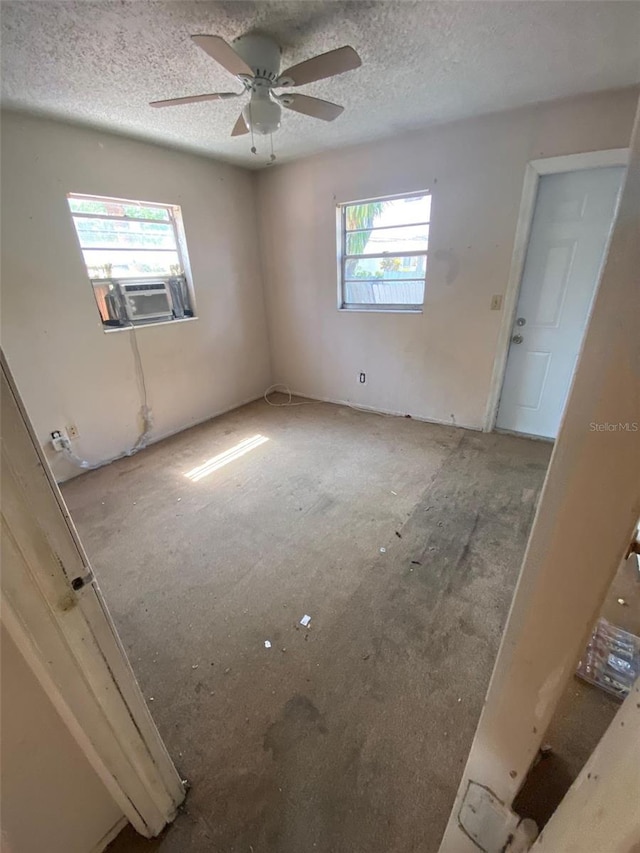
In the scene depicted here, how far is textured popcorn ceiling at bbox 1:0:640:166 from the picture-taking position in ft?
4.77

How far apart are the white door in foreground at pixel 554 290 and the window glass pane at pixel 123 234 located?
3121 mm

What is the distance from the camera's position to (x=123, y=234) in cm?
294

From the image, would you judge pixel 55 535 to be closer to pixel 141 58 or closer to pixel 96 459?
pixel 141 58

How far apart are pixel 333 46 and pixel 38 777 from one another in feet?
9.52

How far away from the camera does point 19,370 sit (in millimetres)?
2473

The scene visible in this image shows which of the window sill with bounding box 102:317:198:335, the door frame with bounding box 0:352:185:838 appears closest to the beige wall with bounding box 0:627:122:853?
the door frame with bounding box 0:352:185:838

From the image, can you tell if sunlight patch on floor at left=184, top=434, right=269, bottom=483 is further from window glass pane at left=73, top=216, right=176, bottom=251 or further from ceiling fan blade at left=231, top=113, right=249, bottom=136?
ceiling fan blade at left=231, top=113, right=249, bottom=136

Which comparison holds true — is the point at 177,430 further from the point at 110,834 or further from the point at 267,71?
the point at 110,834

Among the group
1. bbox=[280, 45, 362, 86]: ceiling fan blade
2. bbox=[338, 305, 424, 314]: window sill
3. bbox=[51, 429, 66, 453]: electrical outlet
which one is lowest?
bbox=[51, 429, 66, 453]: electrical outlet

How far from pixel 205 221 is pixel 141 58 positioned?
176cm

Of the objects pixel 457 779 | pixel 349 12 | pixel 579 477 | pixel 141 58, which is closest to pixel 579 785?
pixel 579 477

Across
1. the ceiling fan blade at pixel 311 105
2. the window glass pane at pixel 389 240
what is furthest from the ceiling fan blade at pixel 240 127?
the window glass pane at pixel 389 240

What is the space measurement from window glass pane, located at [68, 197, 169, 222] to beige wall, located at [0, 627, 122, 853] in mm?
3083

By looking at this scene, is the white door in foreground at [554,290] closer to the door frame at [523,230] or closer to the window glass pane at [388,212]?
the door frame at [523,230]
